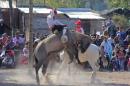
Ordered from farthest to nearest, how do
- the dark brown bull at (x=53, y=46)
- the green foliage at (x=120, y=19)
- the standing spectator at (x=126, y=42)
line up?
the green foliage at (x=120, y=19) → the standing spectator at (x=126, y=42) → the dark brown bull at (x=53, y=46)

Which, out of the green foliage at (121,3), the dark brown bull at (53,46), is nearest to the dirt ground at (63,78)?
the dark brown bull at (53,46)

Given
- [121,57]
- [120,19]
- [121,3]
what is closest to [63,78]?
[121,57]

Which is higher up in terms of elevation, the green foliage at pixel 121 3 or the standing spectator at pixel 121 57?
the standing spectator at pixel 121 57

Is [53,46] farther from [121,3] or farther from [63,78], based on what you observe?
[121,3]

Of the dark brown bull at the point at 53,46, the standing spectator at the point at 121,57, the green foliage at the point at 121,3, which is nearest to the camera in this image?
the dark brown bull at the point at 53,46

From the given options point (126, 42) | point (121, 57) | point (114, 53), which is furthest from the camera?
point (126, 42)

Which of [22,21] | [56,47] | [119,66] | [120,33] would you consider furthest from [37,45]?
[22,21]

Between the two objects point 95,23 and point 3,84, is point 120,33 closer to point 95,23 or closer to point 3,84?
point 3,84

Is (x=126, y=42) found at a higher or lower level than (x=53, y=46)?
lower

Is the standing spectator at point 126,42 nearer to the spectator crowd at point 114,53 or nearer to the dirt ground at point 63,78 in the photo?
the spectator crowd at point 114,53

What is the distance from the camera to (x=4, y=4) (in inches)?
1786

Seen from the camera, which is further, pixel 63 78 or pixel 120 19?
pixel 120 19

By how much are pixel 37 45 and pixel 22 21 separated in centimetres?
2205

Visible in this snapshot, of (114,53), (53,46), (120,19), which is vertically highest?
(53,46)
